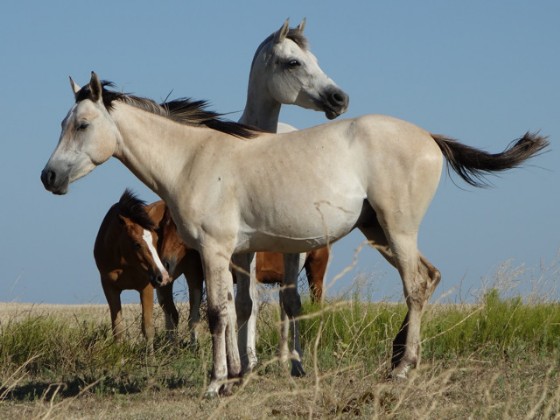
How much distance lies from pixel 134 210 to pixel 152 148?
3267 mm

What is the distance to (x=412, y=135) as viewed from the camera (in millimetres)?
7109

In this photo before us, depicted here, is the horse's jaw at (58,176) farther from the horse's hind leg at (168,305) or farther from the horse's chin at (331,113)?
the horse's hind leg at (168,305)

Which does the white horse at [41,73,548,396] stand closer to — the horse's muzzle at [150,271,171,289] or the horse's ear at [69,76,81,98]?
the horse's ear at [69,76,81,98]

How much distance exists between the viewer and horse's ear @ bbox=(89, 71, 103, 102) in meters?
7.17

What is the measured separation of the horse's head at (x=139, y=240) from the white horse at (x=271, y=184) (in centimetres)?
263

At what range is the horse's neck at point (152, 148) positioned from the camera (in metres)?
7.31

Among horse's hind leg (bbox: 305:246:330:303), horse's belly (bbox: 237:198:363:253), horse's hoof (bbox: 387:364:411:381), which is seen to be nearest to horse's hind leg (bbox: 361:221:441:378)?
horse's hoof (bbox: 387:364:411:381)

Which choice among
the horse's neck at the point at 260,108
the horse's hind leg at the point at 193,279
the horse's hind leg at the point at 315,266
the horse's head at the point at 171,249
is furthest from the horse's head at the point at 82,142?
the horse's hind leg at the point at 315,266

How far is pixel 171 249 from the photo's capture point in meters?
10.4

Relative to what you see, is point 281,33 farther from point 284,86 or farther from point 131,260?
point 131,260

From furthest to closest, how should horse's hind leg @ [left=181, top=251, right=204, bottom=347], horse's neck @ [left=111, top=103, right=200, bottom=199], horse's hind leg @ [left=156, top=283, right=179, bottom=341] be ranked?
horse's hind leg @ [left=156, top=283, right=179, bottom=341] < horse's hind leg @ [left=181, top=251, right=204, bottom=347] < horse's neck @ [left=111, top=103, right=200, bottom=199]

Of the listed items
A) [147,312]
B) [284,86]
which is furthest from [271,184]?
[147,312]

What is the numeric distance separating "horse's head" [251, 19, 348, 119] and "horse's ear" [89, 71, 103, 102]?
81.3 inches

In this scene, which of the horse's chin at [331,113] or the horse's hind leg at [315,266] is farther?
the horse's hind leg at [315,266]
